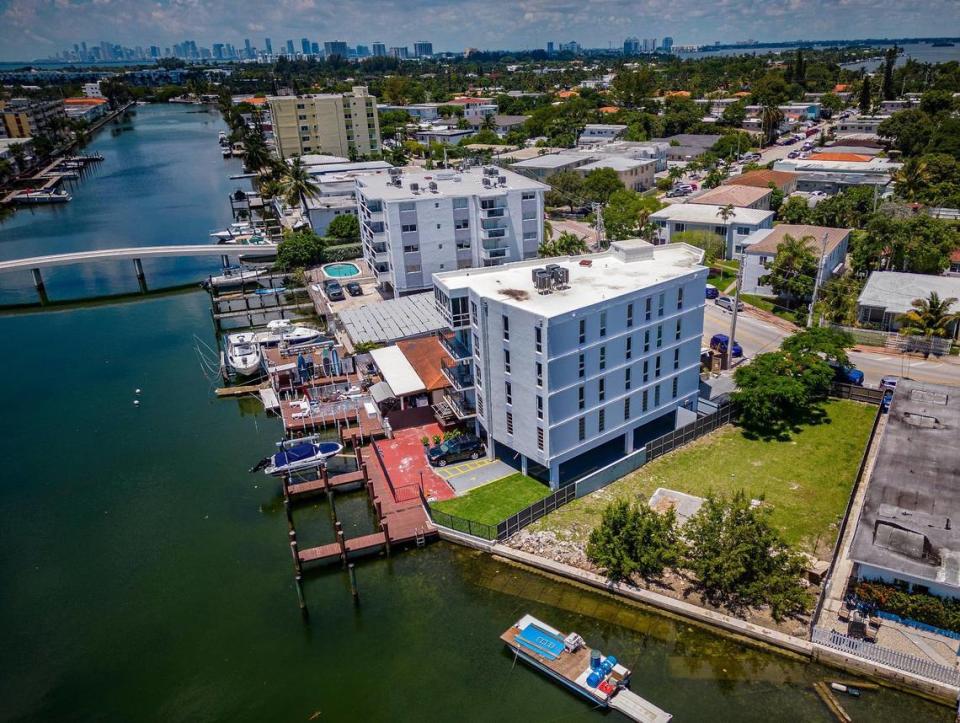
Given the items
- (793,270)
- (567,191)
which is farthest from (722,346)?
(567,191)

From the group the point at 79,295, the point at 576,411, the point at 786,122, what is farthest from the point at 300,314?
the point at 786,122

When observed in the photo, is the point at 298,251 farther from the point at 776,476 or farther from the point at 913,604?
the point at 913,604

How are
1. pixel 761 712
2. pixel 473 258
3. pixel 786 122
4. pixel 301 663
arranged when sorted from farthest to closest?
1. pixel 786 122
2. pixel 473 258
3. pixel 301 663
4. pixel 761 712

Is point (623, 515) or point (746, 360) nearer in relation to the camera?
point (623, 515)

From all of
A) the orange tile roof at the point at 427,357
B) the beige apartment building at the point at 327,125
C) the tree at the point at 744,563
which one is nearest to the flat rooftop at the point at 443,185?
the orange tile roof at the point at 427,357

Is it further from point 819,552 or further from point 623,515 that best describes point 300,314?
point 819,552

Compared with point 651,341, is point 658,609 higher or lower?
lower
